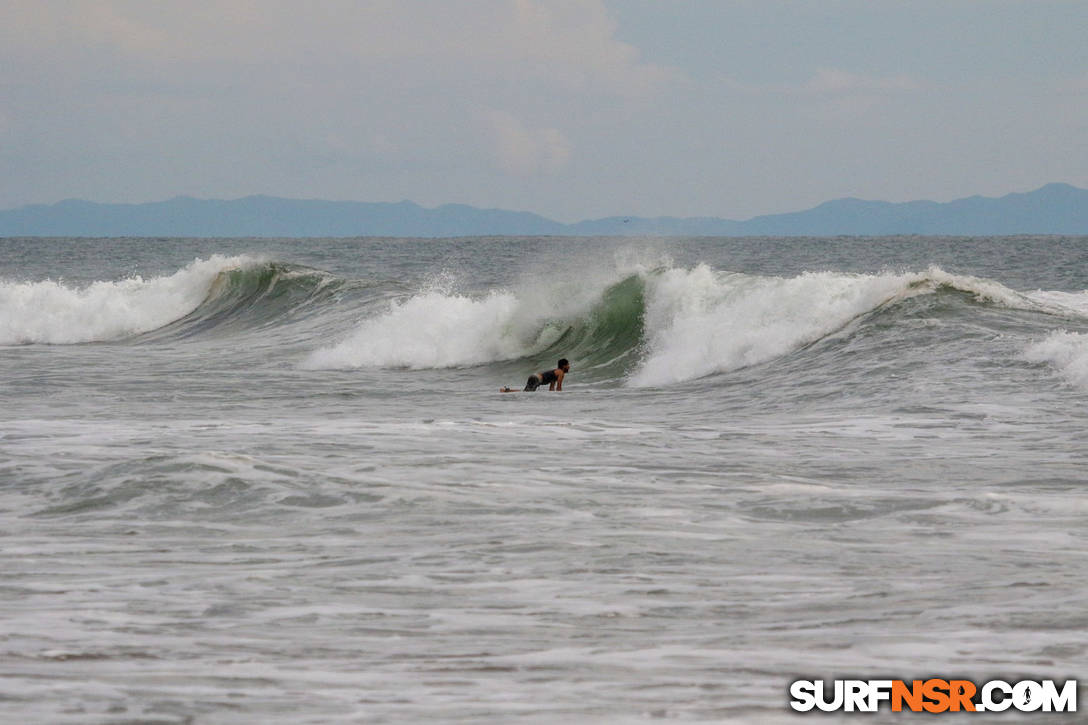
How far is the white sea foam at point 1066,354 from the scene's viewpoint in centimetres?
1332

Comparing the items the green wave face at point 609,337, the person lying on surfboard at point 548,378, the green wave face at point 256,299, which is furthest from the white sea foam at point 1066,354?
the green wave face at point 256,299

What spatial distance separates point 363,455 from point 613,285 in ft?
49.3

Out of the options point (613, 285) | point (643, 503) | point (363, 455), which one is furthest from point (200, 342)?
point (643, 503)

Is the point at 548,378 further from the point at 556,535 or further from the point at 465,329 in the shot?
the point at 556,535

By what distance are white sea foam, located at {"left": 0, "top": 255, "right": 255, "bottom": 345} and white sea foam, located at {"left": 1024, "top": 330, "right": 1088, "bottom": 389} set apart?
72.4 feet

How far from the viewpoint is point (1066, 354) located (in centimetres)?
1417

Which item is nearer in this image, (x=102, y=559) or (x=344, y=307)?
(x=102, y=559)

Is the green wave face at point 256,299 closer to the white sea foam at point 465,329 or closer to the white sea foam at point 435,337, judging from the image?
the white sea foam at point 465,329

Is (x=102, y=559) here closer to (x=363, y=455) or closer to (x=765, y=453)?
(x=363, y=455)

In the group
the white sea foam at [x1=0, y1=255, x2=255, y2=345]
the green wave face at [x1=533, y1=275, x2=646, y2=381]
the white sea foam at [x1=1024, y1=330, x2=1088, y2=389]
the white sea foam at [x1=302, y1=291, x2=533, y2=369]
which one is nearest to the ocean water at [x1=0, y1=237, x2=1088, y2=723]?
the white sea foam at [x1=1024, y1=330, x2=1088, y2=389]

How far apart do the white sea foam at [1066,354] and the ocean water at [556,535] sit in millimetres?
52

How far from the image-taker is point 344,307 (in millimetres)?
29969

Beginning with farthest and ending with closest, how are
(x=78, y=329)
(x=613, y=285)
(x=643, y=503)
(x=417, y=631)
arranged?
1. (x=78, y=329)
2. (x=613, y=285)
3. (x=643, y=503)
4. (x=417, y=631)

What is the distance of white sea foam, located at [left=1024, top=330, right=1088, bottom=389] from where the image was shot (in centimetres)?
1332
